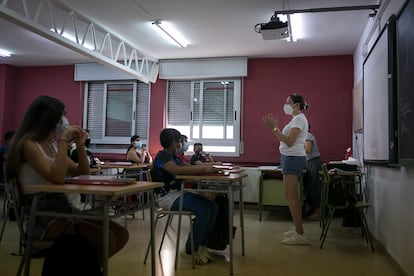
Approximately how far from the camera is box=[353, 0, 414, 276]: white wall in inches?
106

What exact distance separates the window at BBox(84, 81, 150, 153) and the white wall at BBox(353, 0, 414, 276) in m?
4.56

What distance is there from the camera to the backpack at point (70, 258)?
1753mm

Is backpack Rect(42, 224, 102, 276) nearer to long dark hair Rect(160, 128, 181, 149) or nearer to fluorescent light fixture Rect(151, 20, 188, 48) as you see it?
long dark hair Rect(160, 128, 181, 149)

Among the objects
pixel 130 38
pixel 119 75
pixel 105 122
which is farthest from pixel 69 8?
pixel 105 122

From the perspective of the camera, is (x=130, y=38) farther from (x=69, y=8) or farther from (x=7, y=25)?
(x=7, y=25)

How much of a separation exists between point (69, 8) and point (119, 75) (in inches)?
115

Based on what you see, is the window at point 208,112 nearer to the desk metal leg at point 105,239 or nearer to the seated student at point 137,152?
the seated student at point 137,152

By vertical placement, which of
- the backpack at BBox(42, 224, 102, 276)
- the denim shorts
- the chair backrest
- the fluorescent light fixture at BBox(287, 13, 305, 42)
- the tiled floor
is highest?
the fluorescent light fixture at BBox(287, 13, 305, 42)

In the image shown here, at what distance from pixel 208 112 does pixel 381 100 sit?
13.5 ft

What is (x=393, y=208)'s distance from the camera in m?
3.22

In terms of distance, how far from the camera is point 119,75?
753cm

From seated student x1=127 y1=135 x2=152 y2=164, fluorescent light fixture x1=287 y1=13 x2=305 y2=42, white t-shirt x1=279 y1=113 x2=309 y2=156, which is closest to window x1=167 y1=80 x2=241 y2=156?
seated student x1=127 y1=135 x2=152 y2=164

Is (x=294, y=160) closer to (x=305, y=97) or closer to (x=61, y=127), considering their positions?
(x=61, y=127)

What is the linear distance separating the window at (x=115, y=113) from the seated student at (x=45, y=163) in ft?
17.9
